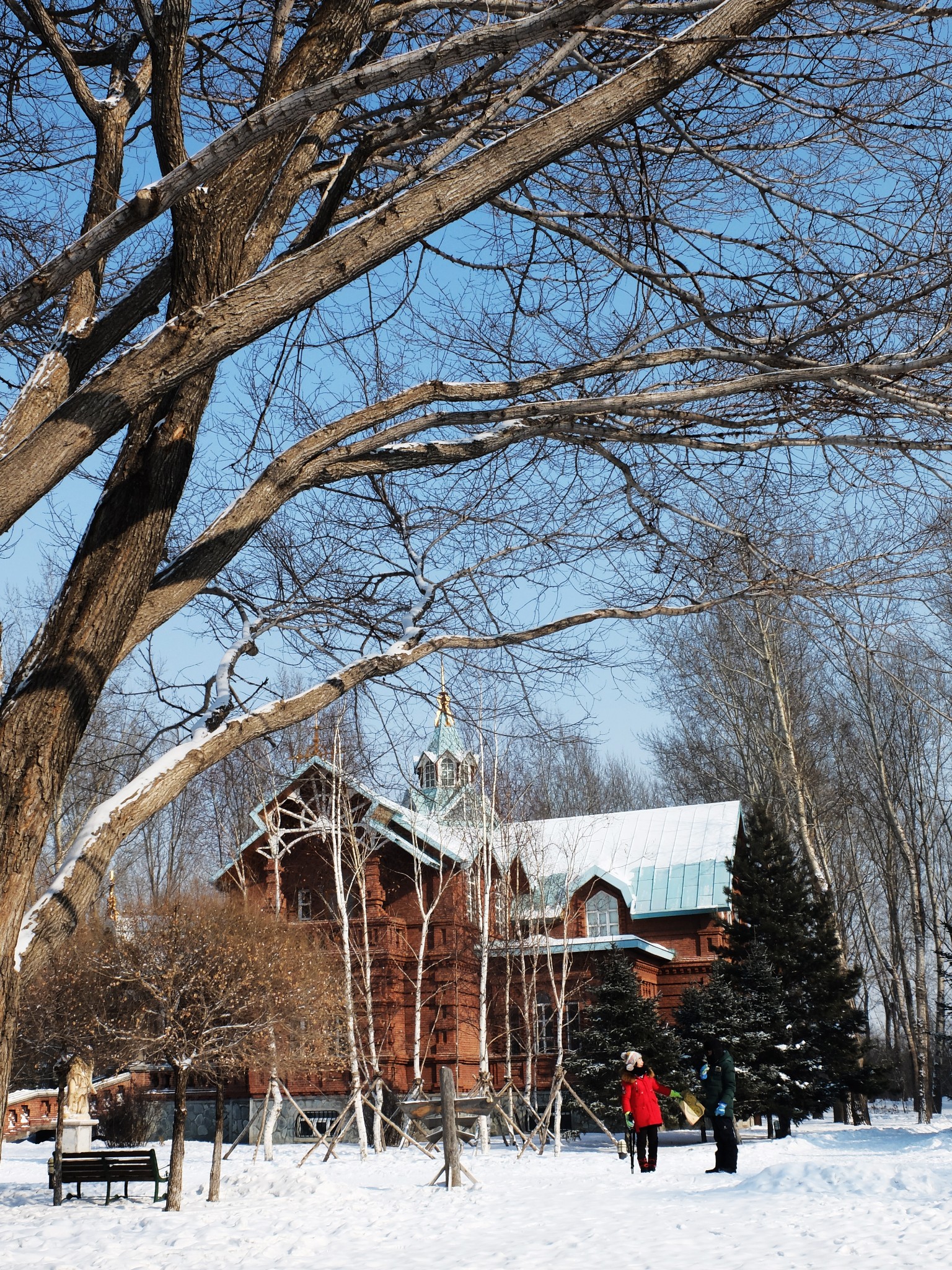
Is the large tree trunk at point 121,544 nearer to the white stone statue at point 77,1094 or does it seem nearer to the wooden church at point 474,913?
the white stone statue at point 77,1094

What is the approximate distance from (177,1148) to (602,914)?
61.0 ft

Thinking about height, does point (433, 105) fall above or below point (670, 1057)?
above

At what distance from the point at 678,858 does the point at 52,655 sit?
30.2 meters

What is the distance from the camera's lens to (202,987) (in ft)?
49.9

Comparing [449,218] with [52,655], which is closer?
[449,218]

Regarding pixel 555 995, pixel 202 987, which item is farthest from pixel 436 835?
pixel 202 987

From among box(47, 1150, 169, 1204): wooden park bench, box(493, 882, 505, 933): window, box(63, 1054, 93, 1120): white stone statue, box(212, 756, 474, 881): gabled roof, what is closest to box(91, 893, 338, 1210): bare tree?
box(47, 1150, 169, 1204): wooden park bench

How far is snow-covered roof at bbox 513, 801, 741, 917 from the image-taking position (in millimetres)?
31344

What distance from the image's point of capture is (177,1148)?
1502 centimetres

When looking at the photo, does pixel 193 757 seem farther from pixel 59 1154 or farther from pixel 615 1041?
pixel 615 1041

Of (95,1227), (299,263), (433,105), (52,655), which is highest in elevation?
(433,105)

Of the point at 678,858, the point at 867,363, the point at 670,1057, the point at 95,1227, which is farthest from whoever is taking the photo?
the point at 678,858

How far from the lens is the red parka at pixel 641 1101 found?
14898mm

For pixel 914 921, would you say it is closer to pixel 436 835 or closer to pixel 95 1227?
pixel 436 835
